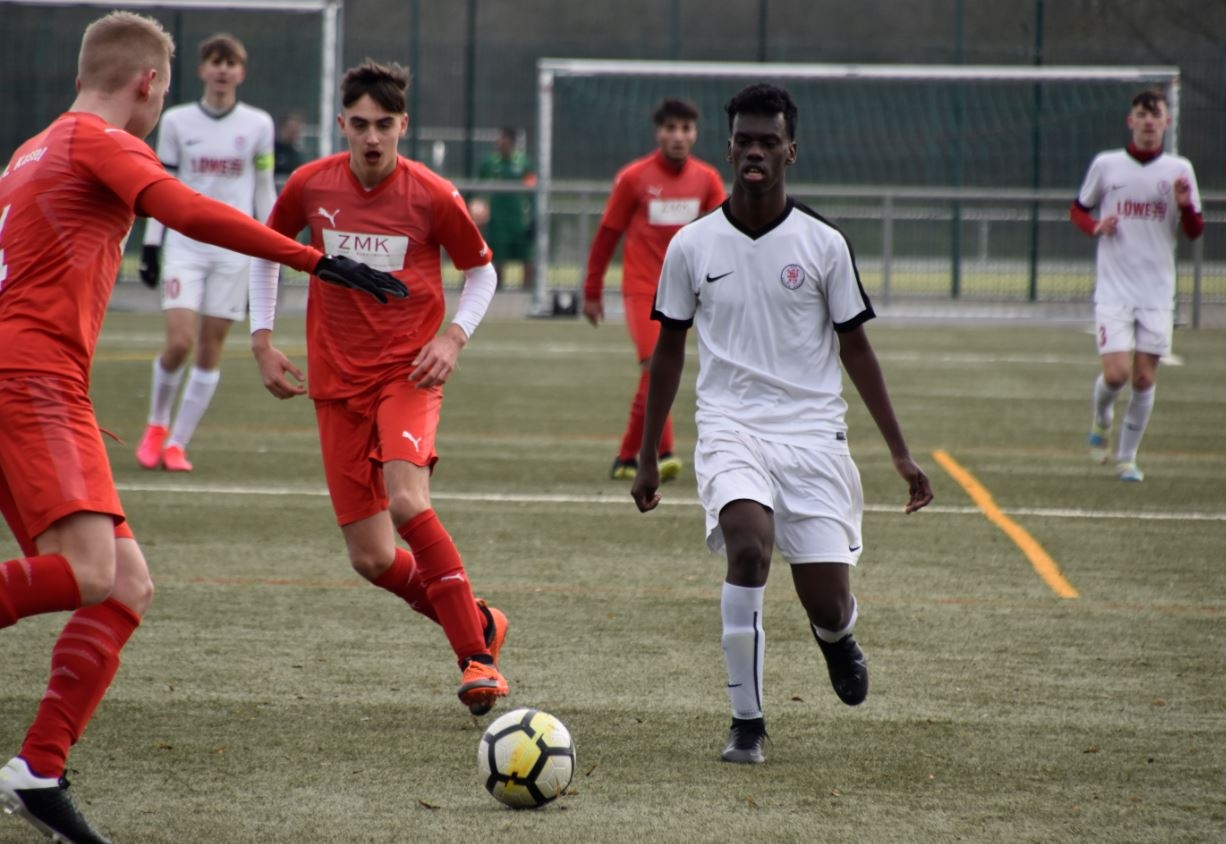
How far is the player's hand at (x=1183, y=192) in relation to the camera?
976 centimetres

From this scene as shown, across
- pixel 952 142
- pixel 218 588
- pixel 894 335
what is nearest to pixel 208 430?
pixel 218 588

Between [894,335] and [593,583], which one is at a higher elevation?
[894,335]

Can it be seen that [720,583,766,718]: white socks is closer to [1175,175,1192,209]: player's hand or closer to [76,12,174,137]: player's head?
[76,12,174,137]: player's head

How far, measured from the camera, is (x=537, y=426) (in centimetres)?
1193

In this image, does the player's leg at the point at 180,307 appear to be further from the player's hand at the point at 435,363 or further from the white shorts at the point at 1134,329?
the white shorts at the point at 1134,329

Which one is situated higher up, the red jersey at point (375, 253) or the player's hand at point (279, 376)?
the red jersey at point (375, 253)

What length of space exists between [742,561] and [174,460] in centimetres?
594

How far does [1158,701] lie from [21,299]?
3.64 meters

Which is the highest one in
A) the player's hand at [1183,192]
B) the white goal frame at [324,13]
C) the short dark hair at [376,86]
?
the white goal frame at [324,13]

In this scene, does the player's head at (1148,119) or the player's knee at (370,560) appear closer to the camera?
the player's knee at (370,560)

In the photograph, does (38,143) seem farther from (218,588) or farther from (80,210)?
(218,588)

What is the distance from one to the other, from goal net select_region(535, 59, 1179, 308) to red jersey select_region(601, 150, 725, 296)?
10968 mm

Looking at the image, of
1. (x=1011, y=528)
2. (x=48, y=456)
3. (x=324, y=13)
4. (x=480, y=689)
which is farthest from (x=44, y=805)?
(x=324, y=13)

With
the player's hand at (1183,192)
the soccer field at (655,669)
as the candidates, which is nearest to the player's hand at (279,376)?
the soccer field at (655,669)
